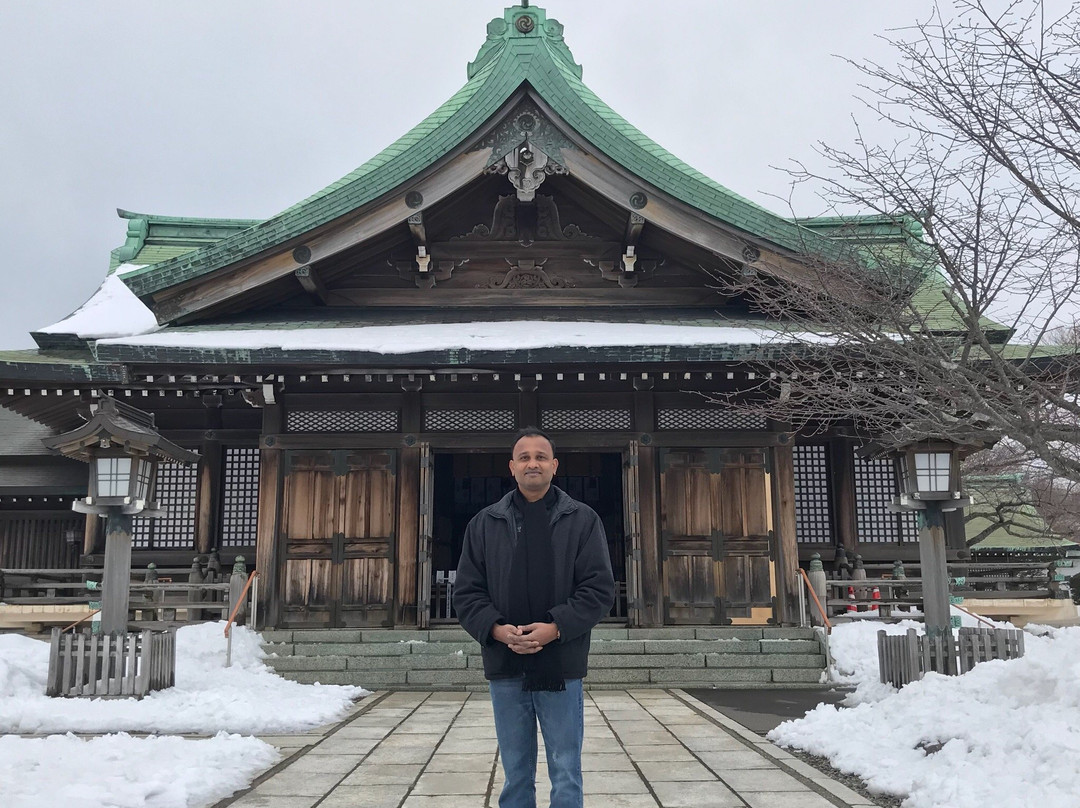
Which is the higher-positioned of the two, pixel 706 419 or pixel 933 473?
pixel 706 419

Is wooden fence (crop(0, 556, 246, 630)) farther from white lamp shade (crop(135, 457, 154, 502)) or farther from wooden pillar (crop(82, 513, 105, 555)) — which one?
white lamp shade (crop(135, 457, 154, 502))

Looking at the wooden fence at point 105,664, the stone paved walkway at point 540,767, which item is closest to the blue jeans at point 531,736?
the stone paved walkway at point 540,767

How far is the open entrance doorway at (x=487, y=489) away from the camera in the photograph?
1806 cm

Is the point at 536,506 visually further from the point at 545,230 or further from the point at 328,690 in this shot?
the point at 545,230

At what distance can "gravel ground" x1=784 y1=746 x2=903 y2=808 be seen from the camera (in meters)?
5.00

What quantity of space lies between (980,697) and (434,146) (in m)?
9.40

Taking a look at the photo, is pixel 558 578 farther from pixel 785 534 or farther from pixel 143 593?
pixel 143 593

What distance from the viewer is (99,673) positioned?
8750 millimetres

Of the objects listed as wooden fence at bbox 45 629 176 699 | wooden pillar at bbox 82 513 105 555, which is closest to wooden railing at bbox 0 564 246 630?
wooden pillar at bbox 82 513 105 555

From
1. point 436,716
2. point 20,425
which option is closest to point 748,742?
point 436,716

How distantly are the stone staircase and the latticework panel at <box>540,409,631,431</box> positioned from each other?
2922 mm

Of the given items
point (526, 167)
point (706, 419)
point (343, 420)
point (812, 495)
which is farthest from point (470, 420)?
point (812, 495)

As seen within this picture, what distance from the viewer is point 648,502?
486 inches

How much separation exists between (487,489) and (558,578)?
15.7 m
